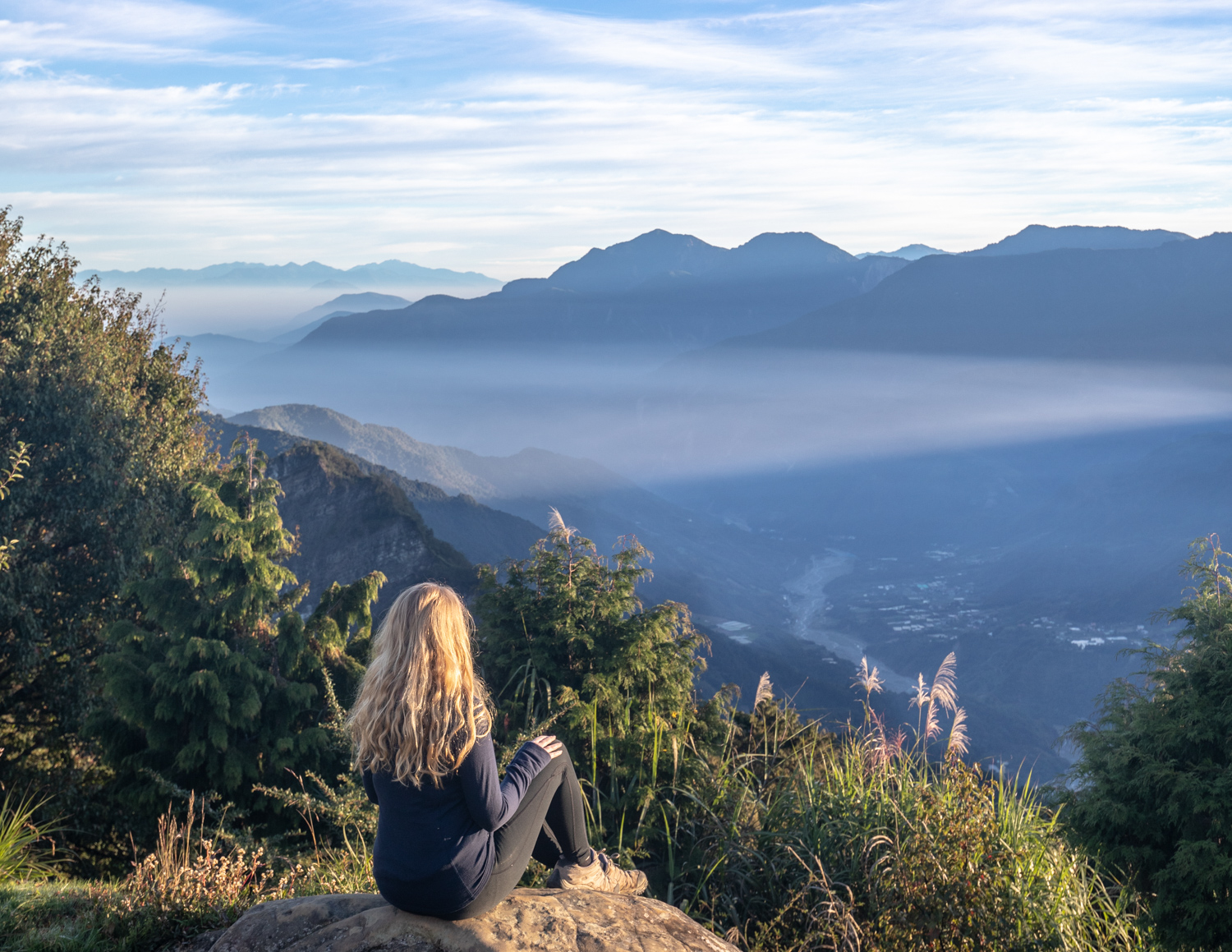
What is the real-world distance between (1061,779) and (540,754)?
15.2 ft

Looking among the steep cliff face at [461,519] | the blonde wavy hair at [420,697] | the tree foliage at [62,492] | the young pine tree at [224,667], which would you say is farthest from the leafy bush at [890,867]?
the steep cliff face at [461,519]

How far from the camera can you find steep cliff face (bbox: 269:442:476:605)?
114 ft

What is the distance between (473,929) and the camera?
2988mm

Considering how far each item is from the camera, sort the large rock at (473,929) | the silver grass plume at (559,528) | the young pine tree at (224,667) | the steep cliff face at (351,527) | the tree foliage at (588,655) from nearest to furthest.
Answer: the large rock at (473,929) → the tree foliage at (588,655) → the silver grass plume at (559,528) → the young pine tree at (224,667) → the steep cliff face at (351,527)

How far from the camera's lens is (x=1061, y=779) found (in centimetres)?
600

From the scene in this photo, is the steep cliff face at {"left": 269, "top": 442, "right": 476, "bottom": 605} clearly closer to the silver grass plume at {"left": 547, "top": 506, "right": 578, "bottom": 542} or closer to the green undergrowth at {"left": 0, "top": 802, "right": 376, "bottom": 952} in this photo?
Answer: the silver grass plume at {"left": 547, "top": 506, "right": 578, "bottom": 542}

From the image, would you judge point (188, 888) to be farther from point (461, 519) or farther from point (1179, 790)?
point (461, 519)

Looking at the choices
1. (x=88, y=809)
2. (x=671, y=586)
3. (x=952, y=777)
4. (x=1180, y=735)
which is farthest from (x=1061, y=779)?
(x=671, y=586)

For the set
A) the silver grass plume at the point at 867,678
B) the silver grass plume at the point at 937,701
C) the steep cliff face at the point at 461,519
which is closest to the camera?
the silver grass plume at the point at 937,701

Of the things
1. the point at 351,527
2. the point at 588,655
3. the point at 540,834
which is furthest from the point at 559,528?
the point at 351,527

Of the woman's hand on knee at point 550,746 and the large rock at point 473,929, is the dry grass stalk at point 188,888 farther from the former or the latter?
the woman's hand on knee at point 550,746

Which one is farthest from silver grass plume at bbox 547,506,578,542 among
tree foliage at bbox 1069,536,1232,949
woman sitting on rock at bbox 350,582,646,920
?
tree foliage at bbox 1069,536,1232,949

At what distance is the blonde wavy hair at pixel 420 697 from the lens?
9.66 ft

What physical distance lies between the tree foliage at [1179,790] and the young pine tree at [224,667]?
24.1 feet
